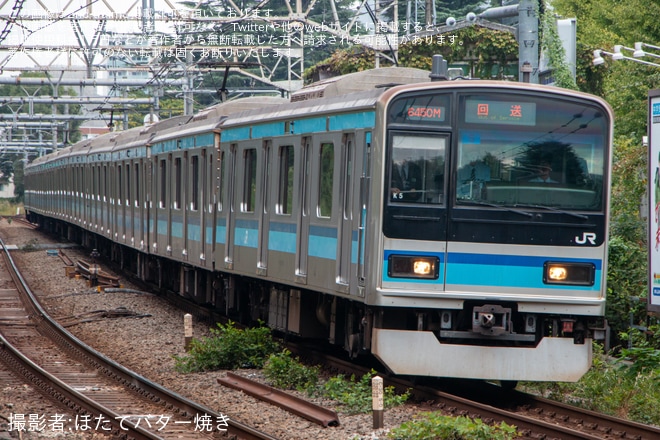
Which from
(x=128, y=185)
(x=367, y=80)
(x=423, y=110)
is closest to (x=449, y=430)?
(x=423, y=110)

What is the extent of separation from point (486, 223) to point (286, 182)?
325 cm

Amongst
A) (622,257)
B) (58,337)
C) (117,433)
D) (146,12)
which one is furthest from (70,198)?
(117,433)

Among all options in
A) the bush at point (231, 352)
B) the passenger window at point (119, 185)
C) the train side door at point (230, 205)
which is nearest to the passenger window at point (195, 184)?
the train side door at point (230, 205)

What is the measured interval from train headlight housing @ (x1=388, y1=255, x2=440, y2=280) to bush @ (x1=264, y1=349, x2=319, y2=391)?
5.93 ft

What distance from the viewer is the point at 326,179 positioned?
36.4ft

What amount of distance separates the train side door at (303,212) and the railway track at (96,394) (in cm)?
201

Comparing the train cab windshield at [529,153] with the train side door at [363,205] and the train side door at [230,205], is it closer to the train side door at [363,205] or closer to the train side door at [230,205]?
the train side door at [363,205]

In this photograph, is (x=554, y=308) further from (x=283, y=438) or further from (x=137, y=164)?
(x=137, y=164)

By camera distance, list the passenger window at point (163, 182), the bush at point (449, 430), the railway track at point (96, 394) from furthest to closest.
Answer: the passenger window at point (163, 182) < the railway track at point (96, 394) < the bush at point (449, 430)

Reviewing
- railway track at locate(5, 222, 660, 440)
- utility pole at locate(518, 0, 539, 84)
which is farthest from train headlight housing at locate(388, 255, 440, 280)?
utility pole at locate(518, 0, 539, 84)

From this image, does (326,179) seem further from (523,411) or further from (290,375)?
(523,411)

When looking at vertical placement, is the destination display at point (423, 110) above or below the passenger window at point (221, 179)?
above

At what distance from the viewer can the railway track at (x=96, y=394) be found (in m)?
9.05

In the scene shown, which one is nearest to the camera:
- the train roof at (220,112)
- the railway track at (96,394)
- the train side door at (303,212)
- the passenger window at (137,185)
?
the railway track at (96,394)
